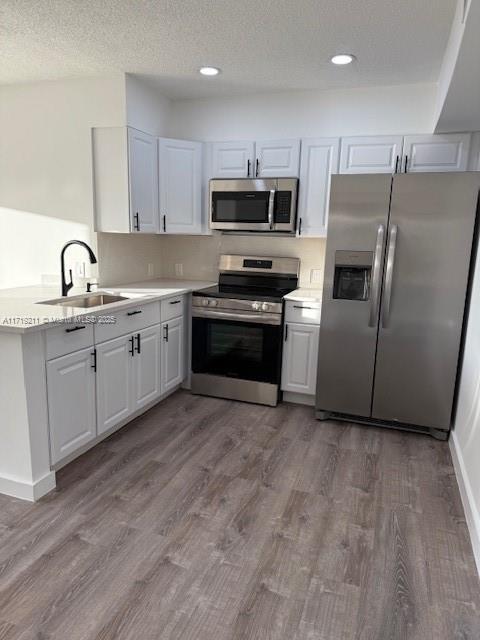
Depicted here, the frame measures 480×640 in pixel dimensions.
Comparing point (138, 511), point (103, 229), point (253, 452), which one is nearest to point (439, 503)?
point (253, 452)

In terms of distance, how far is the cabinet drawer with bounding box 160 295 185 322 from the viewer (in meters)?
3.35

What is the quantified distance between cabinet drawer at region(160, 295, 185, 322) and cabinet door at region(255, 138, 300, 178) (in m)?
1.24

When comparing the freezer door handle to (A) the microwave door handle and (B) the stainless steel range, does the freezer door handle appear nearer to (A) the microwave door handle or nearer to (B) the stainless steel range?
(B) the stainless steel range

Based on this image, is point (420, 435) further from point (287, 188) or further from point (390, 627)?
point (287, 188)

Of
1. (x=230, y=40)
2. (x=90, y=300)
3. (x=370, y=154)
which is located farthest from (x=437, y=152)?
(x=90, y=300)

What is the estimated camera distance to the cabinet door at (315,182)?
3436mm

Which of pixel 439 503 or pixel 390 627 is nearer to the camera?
pixel 390 627

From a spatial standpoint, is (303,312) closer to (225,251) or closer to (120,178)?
(225,251)

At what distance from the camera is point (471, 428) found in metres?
2.48

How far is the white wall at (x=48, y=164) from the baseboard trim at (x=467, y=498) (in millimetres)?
2995

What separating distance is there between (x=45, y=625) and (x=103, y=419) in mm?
1290

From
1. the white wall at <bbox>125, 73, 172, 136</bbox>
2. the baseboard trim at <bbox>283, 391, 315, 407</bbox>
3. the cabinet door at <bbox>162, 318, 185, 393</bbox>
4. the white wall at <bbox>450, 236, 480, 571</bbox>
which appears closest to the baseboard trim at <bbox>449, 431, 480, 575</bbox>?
the white wall at <bbox>450, 236, 480, 571</bbox>

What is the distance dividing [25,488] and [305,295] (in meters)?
2.31

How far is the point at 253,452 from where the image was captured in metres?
2.83
